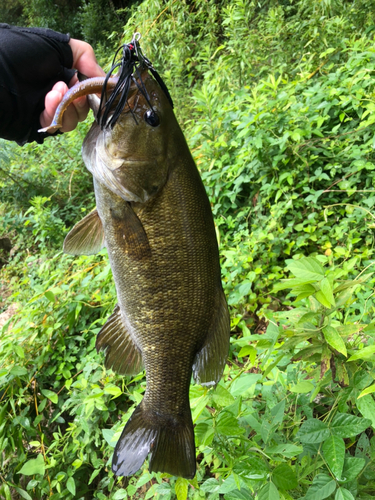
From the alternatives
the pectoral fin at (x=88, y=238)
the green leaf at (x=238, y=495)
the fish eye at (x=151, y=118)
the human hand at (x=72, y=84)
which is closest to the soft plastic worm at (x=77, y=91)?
the fish eye at (x=151, y=118)

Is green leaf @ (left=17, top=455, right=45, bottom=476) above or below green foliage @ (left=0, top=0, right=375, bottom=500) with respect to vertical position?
below

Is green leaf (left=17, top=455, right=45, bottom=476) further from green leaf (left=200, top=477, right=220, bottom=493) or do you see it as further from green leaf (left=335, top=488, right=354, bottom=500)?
green leaf (left=335, top=488, right=354, bottom=500)

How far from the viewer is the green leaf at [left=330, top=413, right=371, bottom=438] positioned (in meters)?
0.96

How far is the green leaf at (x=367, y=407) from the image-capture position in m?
0.92

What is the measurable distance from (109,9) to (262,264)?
452 inches

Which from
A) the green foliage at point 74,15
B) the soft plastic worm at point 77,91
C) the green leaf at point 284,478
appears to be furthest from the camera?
the green foliage at point 74,15

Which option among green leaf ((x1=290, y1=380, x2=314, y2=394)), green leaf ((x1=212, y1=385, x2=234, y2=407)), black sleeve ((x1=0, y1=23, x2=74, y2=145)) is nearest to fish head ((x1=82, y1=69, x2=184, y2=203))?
black sleeve ((x1=0, y1=23, x2=74, y2=145))

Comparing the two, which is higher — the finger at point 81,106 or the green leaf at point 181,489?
the finger at point 81,106

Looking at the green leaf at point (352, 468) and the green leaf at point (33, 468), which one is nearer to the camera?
the green leaf at point (352, 468)

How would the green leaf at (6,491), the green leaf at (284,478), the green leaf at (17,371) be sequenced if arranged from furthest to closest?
the green leaf at (17,371) < the green leaf at (6,491) < the green leaf at (284,478)

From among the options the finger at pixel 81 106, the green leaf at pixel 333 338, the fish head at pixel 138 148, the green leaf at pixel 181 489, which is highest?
the finger at pixel 81 106

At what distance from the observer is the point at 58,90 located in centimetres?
105

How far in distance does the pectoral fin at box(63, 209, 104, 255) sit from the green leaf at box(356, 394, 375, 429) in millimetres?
965

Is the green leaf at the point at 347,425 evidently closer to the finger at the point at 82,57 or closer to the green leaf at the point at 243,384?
the green leaf at the point at 243,384
